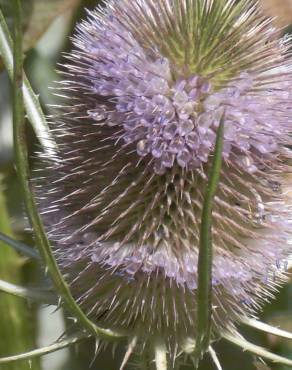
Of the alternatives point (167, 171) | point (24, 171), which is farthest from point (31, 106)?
point (24, 171)

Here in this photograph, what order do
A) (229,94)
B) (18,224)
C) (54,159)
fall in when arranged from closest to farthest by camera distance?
1. (229,94)
2. (54,159)
3. (18,224)

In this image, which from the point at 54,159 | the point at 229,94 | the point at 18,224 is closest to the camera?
the point at 229,94

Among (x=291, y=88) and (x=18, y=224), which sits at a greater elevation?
(x=291, y=88)

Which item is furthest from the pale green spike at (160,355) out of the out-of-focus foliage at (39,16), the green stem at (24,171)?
the out-of-focus foliage at (39,16)

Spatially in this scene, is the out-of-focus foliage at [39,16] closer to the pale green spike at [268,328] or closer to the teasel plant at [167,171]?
the teasel plant at [167,171]

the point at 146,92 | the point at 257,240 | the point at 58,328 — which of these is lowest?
the point at 58,328

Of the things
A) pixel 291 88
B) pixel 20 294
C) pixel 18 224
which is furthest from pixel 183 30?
pixel 18 224

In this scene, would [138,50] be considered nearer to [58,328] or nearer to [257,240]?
[257,240]

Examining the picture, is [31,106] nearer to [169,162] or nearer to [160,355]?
[169,162]

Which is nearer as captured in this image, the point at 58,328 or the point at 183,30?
the point at 183,30
